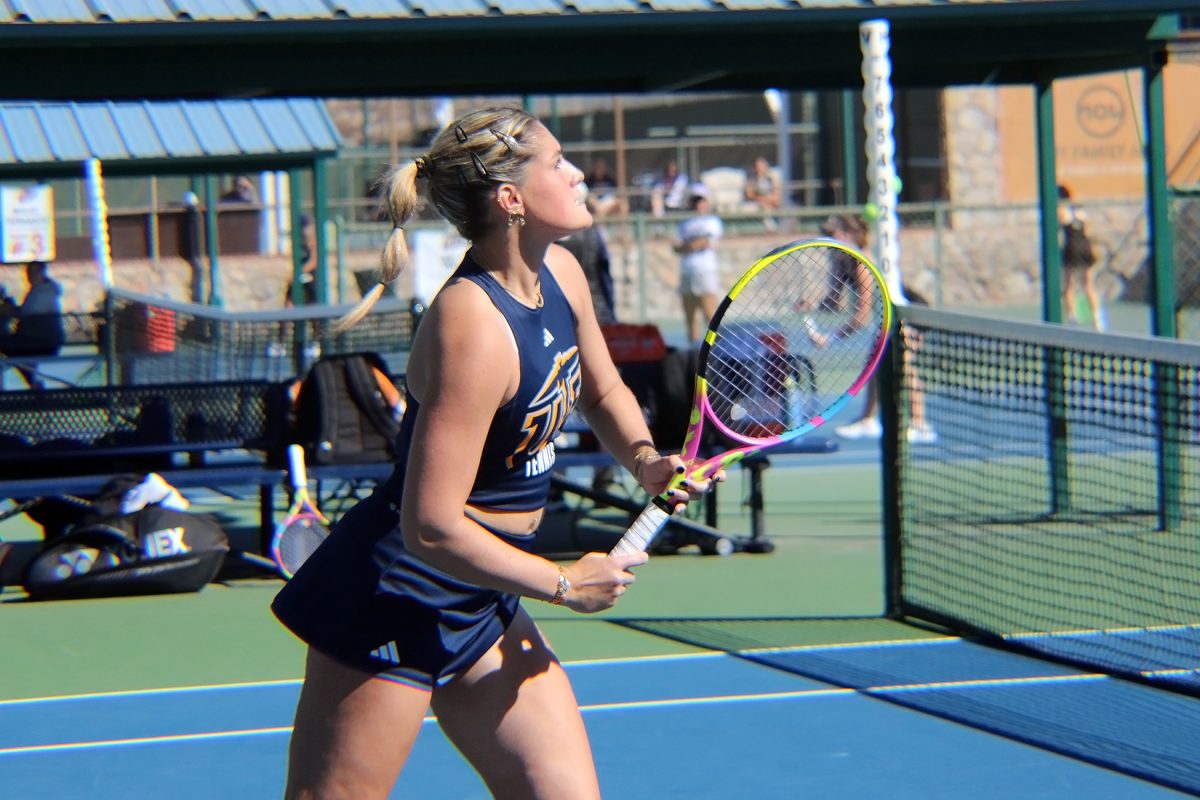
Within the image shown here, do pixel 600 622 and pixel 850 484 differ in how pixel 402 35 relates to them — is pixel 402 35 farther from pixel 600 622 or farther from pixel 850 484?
pixel 850 484

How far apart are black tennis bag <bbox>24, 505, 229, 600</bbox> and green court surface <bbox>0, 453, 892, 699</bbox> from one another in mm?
88

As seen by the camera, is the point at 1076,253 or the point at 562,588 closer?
the point at 562,588

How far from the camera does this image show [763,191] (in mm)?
27641

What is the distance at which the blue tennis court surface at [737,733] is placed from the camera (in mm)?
4957

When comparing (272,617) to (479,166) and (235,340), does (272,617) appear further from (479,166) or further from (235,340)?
(479,166)

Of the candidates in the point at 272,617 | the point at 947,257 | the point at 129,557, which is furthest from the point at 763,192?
the point at 272,617

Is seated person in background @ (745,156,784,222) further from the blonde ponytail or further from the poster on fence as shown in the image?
the blonde ponytail

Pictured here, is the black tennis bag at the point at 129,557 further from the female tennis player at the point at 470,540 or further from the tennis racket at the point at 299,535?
the female tennis player at the point at 470,540

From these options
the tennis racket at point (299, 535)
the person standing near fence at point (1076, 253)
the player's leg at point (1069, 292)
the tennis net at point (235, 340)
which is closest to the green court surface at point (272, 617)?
the tennis racket at point (299, 535)

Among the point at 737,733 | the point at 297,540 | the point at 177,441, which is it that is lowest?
the point at 737,733

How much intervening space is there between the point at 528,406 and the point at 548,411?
0.06 meters

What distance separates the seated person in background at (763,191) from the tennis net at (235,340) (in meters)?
17.4

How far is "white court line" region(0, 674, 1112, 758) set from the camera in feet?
18.2

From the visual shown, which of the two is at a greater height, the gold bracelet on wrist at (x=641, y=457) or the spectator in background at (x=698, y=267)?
the spectator in background at (x=698, y=267)
